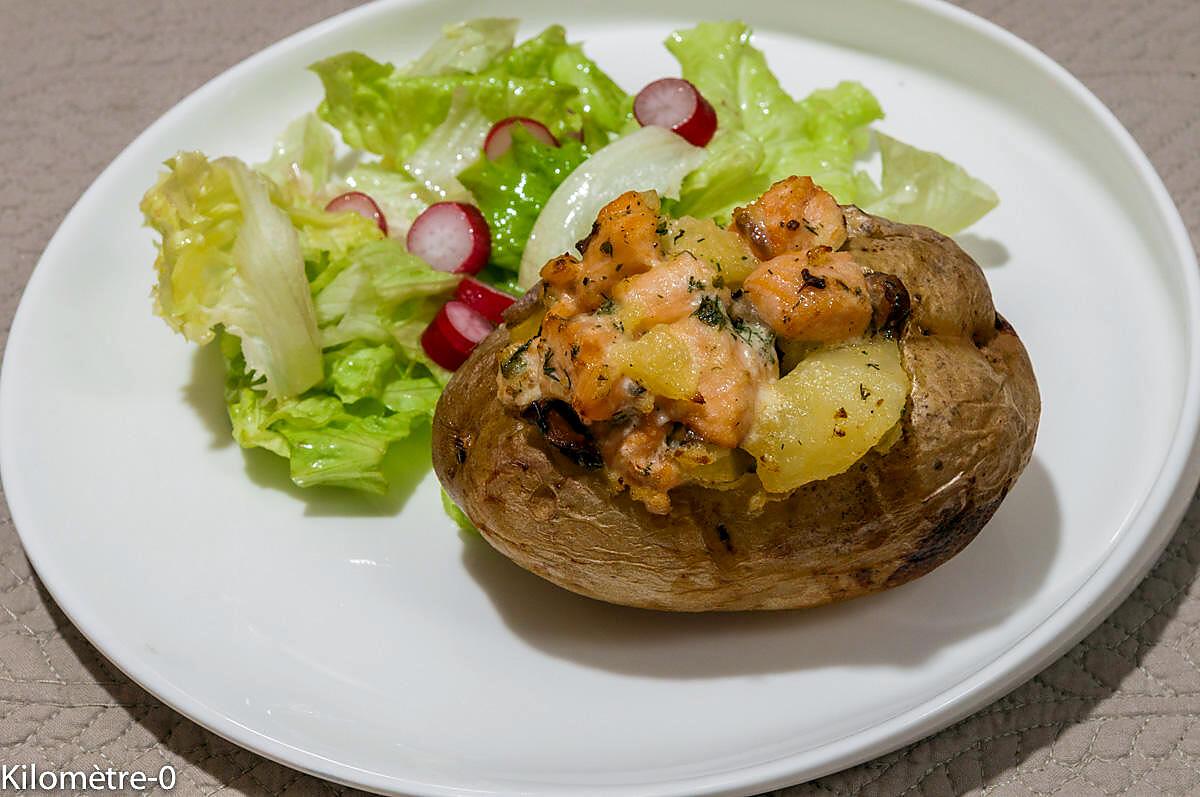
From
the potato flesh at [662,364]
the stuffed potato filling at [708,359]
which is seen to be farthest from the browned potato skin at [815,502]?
the potato flesh at [662,364]

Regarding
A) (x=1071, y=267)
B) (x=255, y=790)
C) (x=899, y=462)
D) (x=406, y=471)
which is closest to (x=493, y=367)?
(x=406, y=471)

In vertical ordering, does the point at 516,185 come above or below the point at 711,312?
below

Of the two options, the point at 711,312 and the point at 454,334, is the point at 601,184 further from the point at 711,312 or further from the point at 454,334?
the point at 711,312

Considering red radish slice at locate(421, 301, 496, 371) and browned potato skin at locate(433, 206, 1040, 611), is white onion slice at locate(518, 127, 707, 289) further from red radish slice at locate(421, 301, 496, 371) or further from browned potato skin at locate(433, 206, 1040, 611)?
browned potato skin at locate(433, 206, 1040, 611)

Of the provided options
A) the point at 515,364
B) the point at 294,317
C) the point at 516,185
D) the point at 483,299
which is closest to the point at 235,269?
the point at 294,317

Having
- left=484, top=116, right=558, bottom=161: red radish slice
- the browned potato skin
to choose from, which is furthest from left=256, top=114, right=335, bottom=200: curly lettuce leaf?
the browned potato skin

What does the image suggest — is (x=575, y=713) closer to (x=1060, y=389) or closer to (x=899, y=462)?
(x=899, y=462)
